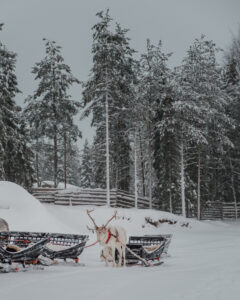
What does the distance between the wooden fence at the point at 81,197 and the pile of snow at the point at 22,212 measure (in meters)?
6.92

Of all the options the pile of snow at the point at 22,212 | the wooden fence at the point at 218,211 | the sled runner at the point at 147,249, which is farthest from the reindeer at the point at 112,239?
the wooden fence at the point at 218,211

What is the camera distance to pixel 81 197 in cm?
2258

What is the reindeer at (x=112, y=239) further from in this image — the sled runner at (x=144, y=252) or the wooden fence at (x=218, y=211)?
the wooden fence at (x=218, y=211)

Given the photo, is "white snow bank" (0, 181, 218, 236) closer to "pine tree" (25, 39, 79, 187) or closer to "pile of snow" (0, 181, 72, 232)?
"pile of snow" (0, 181, 72, 232)

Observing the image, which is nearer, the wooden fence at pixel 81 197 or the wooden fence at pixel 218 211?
the wooden fence at pixel 81 197

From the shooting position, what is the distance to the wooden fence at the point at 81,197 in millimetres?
22375

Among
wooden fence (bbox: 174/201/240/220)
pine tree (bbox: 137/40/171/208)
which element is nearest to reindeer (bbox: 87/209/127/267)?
pine tree (bbox: 137/40/171/208)

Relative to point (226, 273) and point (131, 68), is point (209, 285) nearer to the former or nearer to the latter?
point (226, 273)

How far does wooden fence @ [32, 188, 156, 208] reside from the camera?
22375 millimetres

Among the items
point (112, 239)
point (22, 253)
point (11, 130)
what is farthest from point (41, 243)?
point (11, 130)

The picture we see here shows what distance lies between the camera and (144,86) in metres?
25.1

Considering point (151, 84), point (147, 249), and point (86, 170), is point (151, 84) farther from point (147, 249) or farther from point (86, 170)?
point (86, 170)

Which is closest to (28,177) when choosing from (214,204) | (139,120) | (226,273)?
(139,120)

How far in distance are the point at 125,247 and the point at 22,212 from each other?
7497mm
